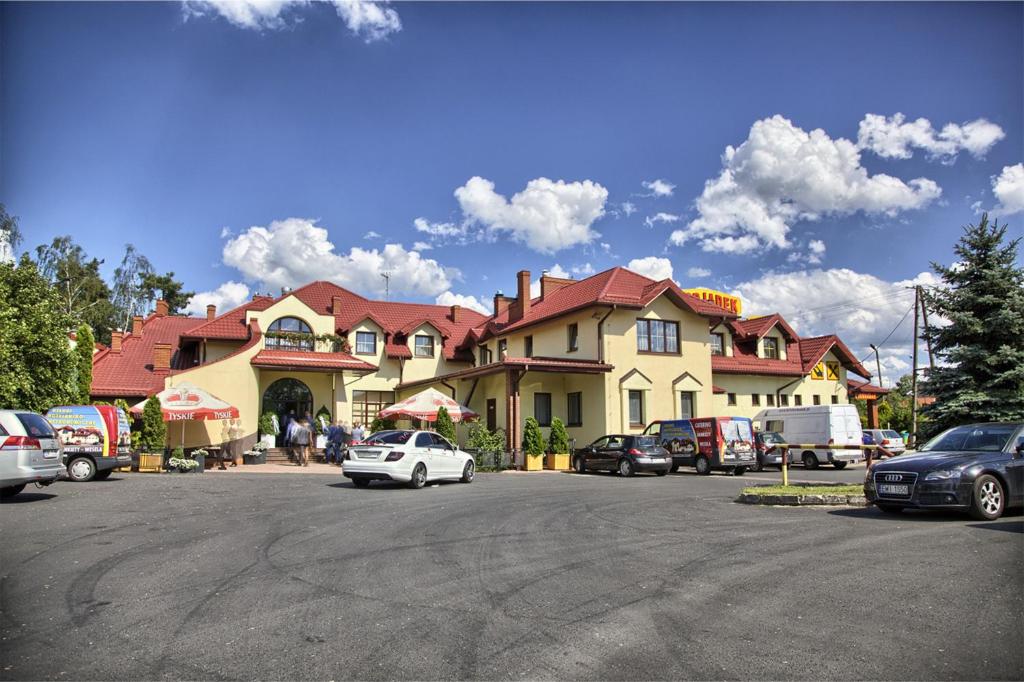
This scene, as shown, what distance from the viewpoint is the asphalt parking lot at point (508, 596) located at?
4.93 m

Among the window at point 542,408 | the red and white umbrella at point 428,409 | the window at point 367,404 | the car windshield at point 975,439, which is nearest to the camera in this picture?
the car windshield at point 975,439

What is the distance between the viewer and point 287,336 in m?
34.0

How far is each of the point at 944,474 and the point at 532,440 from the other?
1787 centimetres

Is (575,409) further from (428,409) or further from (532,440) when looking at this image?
(428,409)

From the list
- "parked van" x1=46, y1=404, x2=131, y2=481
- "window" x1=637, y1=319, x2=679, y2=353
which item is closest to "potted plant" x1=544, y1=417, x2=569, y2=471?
"window" x1=637, y1=319, x2=679, y2=353

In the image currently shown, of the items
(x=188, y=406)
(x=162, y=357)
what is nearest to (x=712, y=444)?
(x=188, y=406)

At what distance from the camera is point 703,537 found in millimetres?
9859

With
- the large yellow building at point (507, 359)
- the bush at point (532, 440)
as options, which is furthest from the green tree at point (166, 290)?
the bush at point (532, 440)

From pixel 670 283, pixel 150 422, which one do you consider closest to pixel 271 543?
pixel 150 422

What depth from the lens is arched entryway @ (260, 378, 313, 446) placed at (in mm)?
34125

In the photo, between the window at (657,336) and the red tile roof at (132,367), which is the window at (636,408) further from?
the red tile roof at (132,367)

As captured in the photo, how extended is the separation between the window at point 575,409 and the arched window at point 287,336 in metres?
12.6

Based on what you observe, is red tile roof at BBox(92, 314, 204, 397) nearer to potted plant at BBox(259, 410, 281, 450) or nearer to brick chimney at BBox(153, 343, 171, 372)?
brick chimney at BBox(153, 343, 171, 372)

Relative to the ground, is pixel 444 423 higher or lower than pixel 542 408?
lower
